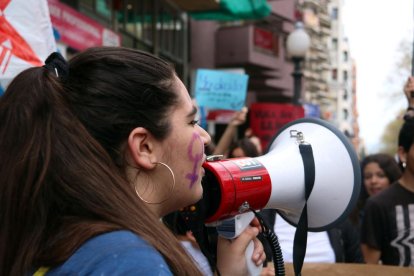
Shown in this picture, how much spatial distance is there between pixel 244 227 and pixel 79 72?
2.47 ft

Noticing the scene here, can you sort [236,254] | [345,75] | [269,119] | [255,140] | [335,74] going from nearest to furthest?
[236,254]
[255,140]
[269,119]
[335,74]
[345,75]

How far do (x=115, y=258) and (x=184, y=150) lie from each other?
36cm

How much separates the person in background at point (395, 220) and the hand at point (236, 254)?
1313mm

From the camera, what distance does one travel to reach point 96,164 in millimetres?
1142

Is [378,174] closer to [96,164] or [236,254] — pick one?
[236,254]

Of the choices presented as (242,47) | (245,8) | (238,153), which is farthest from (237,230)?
(242,47)

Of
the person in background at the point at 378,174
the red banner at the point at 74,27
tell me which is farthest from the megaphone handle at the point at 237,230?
the red banner at the point at 74,27

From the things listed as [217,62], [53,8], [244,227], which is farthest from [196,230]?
[217,62]

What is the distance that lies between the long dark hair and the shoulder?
19 millimetres

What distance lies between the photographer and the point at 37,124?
117 cm

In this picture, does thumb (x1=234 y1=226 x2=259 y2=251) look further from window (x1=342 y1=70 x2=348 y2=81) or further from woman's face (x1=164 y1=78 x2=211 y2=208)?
window (x1=342 y1=70 x2=348 y2=81)

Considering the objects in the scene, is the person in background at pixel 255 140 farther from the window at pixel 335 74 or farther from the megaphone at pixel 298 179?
the window at pixel 335 74

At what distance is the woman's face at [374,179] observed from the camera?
5.14 meters

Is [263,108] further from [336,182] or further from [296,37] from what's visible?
[336,182]
